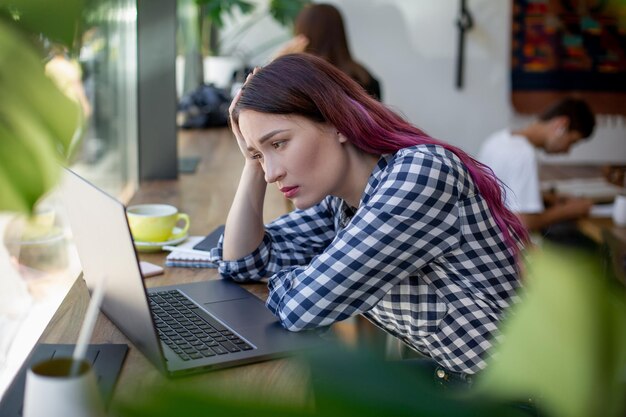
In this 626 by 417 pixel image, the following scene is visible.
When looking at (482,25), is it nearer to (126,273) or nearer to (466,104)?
(466,104)

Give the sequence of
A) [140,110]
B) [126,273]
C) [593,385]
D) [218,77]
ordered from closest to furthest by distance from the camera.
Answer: [593,385] → [126,273] → [140,110] → [218,77]

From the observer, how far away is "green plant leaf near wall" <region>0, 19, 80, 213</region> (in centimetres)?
20

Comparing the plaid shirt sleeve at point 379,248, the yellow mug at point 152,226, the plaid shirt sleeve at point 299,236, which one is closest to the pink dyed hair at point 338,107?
the plaid shirt sleeve at point 379,248

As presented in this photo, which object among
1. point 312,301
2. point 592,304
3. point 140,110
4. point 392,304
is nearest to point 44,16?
point 592,304

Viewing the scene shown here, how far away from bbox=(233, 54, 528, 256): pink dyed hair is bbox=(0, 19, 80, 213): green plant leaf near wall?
122cm

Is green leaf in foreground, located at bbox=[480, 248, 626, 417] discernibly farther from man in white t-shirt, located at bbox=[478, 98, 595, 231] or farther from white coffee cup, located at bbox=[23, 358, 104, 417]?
man in white t-shirt, located at bbox=[478, 98, 595, 231]

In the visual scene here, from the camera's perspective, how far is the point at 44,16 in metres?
0.20

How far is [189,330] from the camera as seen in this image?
132 cm

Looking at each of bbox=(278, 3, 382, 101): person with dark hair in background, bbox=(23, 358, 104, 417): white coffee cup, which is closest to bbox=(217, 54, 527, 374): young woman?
bbox=(23, 358, 104, 417): white coffee cup

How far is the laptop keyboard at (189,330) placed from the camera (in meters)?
1.23

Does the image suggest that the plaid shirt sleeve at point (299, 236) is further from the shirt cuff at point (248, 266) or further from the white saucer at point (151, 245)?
the white saucer at point (151, 245)

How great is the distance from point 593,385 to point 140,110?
252 centimetres

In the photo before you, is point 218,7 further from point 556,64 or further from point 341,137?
point 341,137

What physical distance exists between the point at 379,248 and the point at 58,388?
746 mm
